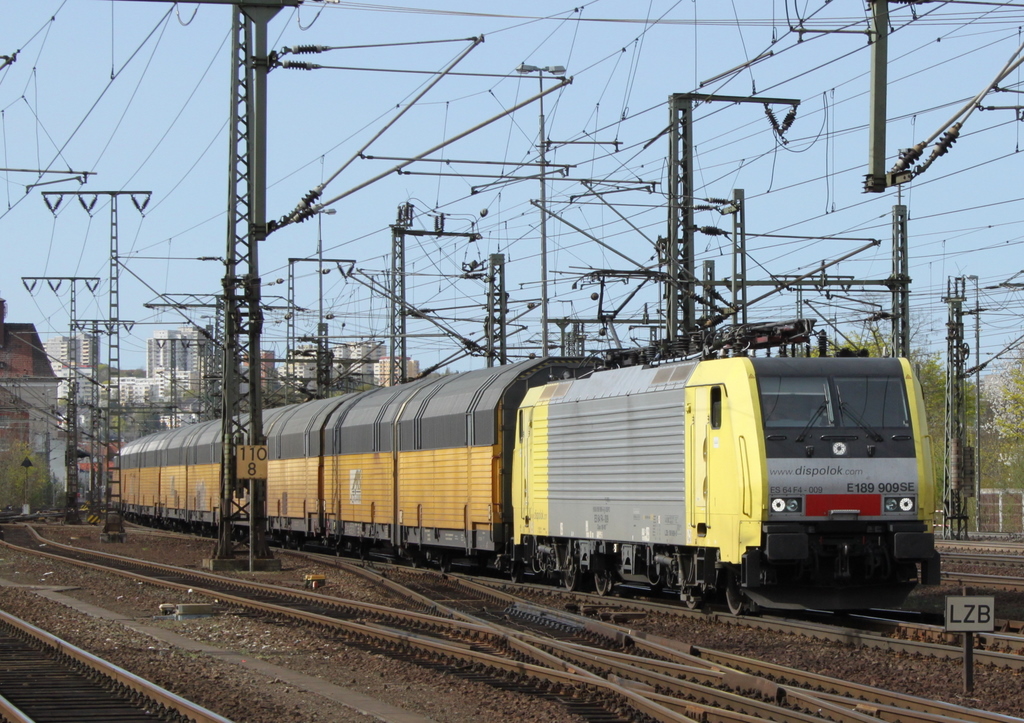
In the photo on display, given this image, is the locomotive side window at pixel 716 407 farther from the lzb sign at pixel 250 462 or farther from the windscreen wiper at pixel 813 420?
the lzb sign at pixel 250 462

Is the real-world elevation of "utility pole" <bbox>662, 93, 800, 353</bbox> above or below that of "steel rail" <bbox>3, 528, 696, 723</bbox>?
above

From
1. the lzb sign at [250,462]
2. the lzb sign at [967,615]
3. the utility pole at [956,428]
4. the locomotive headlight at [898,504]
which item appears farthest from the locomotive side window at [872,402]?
the utility pole at [956,428]

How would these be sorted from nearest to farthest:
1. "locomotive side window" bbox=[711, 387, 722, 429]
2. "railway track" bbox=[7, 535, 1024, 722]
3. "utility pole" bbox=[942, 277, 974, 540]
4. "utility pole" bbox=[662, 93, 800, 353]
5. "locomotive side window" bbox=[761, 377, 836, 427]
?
1. "railway track" bbox=[7, 535, 1024, 722]
2. "locomotive side window" bbox=[761, 377, 836, 427]
3. "locomotive side window" bbox=[711, 387, 722, 429]
4. "utility pole" bbox=[662, 93, 800, 353]
5. "utility pole" bbox=[942, 277, 974, 540]

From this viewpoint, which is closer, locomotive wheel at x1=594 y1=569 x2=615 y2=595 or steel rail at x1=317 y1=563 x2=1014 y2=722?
steel rail at x1=317 y1=563 x2=1014 y2=722

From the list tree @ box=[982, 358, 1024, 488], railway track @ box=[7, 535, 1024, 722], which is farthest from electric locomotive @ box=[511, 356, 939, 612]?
tree @ box=[982, 358, 1024, 488]

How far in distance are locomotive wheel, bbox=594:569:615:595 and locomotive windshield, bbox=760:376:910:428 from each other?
209 inches

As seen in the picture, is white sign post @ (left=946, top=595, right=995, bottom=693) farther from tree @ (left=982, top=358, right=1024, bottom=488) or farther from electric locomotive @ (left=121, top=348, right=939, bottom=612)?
tree @ (left=982, top=358, right=1024, bottom=488)

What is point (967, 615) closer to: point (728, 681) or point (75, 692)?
point (728, 681)

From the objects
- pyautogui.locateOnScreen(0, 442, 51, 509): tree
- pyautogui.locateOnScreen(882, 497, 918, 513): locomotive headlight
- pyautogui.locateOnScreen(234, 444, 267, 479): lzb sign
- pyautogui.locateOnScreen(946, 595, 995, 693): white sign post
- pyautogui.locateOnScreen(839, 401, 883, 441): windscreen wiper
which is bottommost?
pyautogui.locateOnScreen(0, 442, 51, 509): tree

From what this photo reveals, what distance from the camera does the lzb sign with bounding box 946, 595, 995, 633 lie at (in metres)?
10.8

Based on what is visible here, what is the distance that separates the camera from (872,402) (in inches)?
609

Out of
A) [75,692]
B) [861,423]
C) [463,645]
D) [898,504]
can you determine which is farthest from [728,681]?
[75,692]

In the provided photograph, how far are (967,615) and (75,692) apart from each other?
7561 millimetres

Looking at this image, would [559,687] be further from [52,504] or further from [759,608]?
[52,504]
